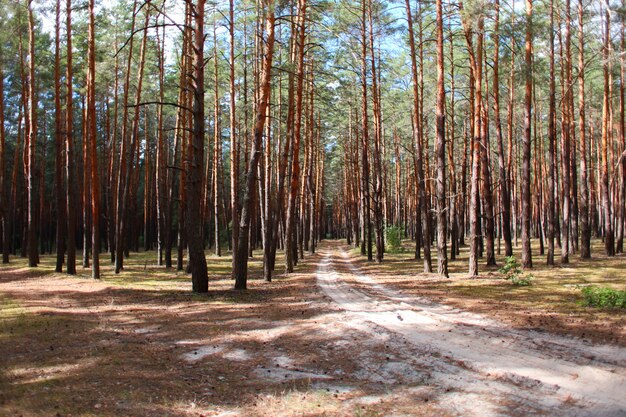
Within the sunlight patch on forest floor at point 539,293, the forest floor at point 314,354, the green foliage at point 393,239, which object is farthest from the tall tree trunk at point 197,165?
the green foliage at point 393,239

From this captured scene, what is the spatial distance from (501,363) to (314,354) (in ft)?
7.99

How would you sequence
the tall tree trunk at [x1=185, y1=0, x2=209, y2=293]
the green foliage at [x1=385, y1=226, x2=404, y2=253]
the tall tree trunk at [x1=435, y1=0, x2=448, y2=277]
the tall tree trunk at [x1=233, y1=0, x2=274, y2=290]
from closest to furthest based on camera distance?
the tall tree trunk at [x1=185, y1=0, x2=209, y2=293]
the tall tree trunk at [x1=233, y1=0, x2=274, y2=290]
the tall tree trunk at [x1=435, y1=0, x2=448, y2=277]
the green foliage at [x1=385, y1=226, x2=404, y2=253]

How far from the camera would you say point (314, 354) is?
21.7ft

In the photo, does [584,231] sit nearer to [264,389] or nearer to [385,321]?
[385,321]

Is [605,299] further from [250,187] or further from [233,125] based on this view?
[233,125]

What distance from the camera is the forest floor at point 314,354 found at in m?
4.64

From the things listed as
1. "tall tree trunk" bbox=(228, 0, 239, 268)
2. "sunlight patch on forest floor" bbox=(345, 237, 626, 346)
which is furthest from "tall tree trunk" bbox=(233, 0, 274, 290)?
"sunlight patch on forest floor" bbox=(345, 237, 626, 346)

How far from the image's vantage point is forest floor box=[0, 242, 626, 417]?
4.64 meters

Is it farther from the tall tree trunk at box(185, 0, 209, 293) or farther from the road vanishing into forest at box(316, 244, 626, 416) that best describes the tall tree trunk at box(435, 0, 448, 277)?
the tall tree trunk at box(185, 0, 209, 293)

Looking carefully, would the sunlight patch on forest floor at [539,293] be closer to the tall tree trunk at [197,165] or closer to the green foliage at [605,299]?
the green foliage at [605,299]

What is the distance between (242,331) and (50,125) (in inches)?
1424

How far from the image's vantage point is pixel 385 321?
873 cm

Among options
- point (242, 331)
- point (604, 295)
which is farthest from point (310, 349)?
point (604, 295)

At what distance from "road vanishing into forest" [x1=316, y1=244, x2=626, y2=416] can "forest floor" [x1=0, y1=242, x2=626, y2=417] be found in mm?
25
